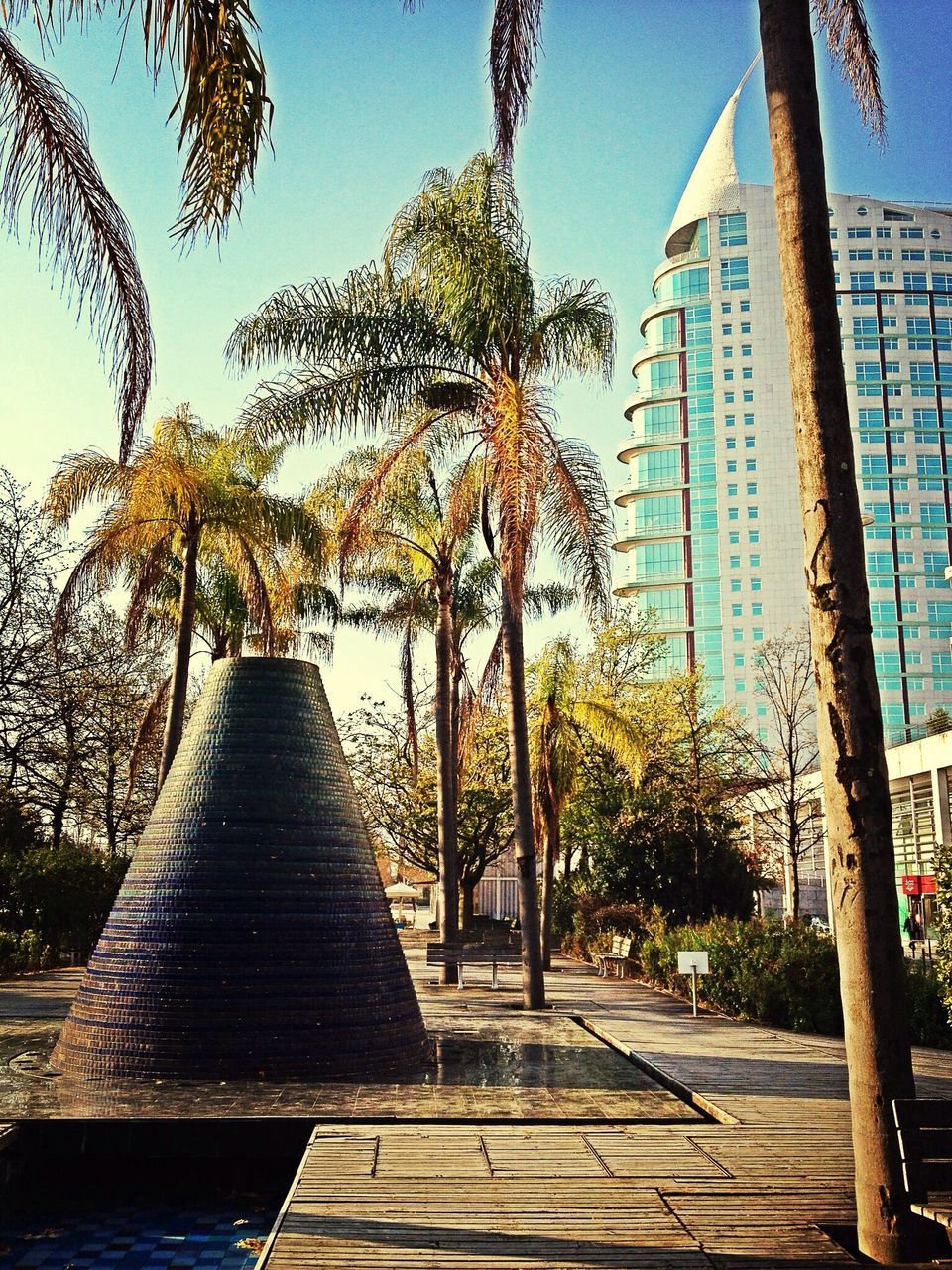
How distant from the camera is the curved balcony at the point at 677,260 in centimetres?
9495

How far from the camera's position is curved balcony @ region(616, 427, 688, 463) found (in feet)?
307

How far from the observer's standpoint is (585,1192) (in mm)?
6023

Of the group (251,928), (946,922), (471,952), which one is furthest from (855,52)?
(471,952)

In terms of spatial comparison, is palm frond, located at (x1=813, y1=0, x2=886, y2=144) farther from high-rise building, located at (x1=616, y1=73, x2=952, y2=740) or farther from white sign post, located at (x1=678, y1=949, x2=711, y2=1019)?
high-rise building, located at (x1=616, y1=73, x2=952, y2=740)

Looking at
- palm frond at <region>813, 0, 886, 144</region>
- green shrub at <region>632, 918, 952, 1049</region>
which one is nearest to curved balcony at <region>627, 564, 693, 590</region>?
green shrub at <region>632, 918, 952, 1049</region>

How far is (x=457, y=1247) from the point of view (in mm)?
5105

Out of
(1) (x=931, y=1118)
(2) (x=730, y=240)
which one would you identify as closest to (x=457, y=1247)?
(1) (x=931, y=1118)

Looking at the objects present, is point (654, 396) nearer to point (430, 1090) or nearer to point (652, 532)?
point (652, 532)

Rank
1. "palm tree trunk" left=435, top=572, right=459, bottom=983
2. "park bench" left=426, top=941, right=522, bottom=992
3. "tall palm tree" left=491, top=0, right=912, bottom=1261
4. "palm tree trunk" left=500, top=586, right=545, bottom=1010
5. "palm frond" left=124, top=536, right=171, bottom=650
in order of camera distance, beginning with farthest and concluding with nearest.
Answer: "palm frond" left=124, top=536, right=171, bottom=650, "palm tree trunk" left=435, top=572, right=459, bottom=983, "park bench" left=426, top=941, right=522, bottom=992, "palm tree trunk" left=500, top=586, right=545, bottom=1010, "tall palm tree" left=491, top=0, right=912, bottom=1261

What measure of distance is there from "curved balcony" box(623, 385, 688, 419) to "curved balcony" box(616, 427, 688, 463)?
8.43ft

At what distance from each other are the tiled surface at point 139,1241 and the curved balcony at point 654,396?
92.1 m

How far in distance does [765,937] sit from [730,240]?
8878 cm

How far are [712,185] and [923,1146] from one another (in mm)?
100261

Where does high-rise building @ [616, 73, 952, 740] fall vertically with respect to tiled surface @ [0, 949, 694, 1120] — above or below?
above
